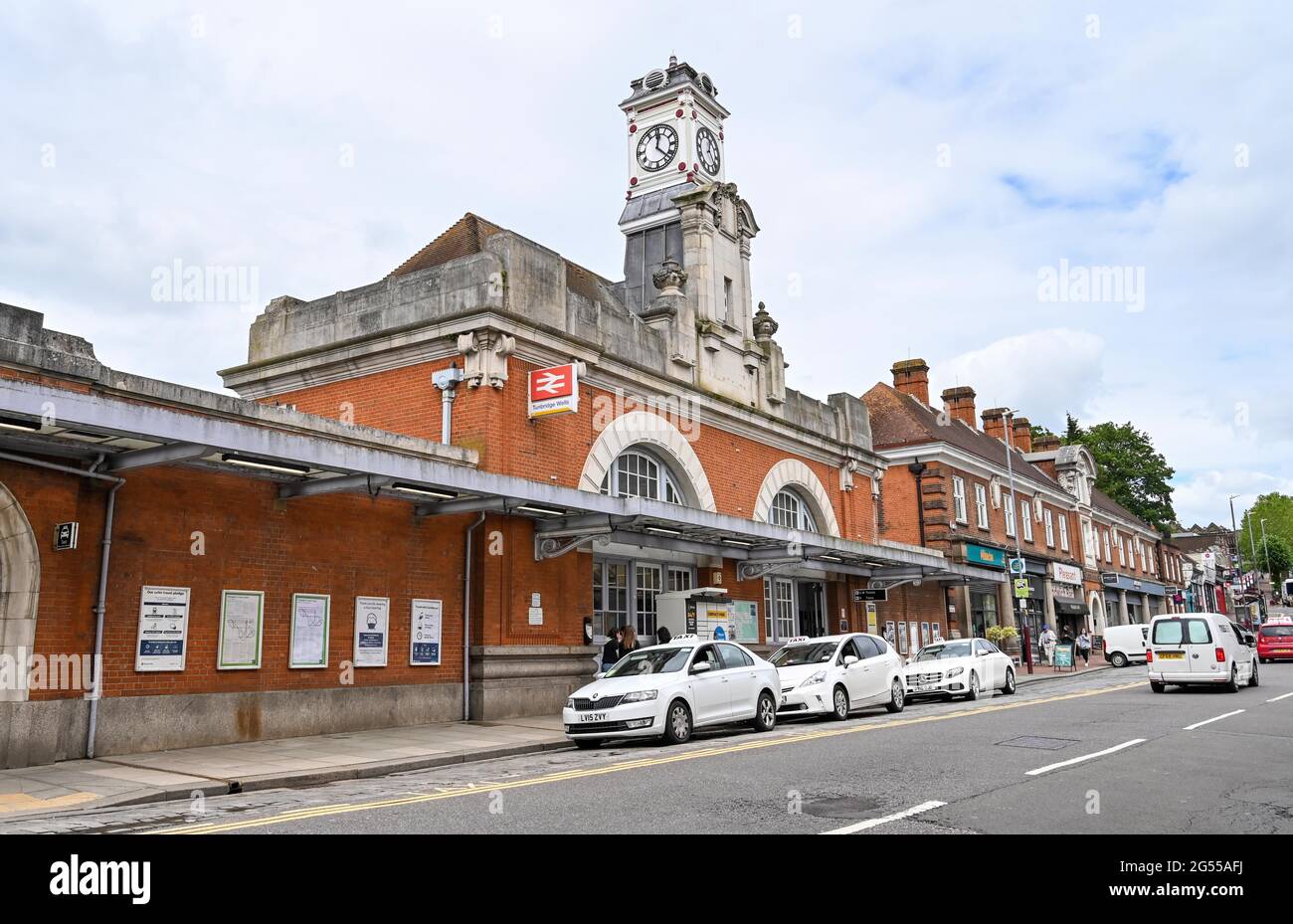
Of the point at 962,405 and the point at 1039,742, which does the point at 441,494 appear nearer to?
the point at 1039,742

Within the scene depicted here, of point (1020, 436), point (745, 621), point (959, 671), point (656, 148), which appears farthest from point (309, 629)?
point (1020, 436)

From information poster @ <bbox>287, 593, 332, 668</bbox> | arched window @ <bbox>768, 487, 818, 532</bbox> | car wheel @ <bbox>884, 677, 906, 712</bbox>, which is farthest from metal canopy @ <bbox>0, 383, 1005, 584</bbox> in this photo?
car wheel @ <bbox>884, 677, 906, 712</bbox>

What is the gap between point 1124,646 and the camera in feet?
127

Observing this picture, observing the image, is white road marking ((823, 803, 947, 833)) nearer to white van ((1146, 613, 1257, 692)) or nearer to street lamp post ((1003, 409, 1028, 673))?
white van ((1146, 613, 1257, 692))

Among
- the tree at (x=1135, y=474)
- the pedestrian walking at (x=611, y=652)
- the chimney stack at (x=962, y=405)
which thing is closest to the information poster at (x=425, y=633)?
the pedestrian walking at (x=611, y=652)

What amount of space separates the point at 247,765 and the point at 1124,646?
117 ft

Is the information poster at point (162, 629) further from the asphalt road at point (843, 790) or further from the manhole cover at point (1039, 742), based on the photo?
the manhole cover at point (1039, 742)

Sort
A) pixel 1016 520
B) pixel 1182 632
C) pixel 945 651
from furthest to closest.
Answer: pixel 1016 520 < pixel 945 651 < pixel 1182 632

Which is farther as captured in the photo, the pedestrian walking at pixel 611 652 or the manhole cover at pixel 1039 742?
the pedestrian walking at pixel 611 652

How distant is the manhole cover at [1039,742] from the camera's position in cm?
1180

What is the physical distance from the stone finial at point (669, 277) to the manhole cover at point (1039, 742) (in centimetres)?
1378

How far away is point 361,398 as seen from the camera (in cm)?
1988

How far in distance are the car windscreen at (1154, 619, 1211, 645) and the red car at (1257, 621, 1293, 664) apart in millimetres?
19894
